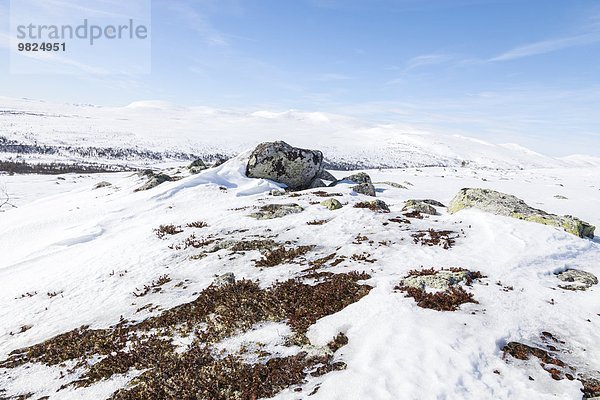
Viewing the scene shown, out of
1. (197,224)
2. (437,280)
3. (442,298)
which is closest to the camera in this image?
(442,298)

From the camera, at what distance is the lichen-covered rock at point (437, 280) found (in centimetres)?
1127

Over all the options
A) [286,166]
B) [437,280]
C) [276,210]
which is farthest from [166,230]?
[437,280]

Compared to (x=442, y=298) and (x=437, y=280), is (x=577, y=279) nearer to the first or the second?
(x=437, y=280)

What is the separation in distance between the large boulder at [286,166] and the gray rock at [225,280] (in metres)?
19.5

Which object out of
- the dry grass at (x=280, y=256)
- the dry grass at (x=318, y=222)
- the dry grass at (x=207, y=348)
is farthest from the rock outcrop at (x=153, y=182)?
the dry grass at (x=207, y=348)

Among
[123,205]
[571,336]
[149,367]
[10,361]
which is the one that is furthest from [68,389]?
[123,205]

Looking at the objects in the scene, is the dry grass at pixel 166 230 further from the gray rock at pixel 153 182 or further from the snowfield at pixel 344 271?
the gray rock at pixel 153 182

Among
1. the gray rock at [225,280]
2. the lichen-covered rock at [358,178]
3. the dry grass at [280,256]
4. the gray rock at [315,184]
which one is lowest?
the gray rock at [225,280]

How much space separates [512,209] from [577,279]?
29.1 feet

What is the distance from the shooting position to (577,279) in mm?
12562

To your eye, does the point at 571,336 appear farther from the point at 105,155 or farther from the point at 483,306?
the point at 105,155

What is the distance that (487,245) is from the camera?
15500 millimetres

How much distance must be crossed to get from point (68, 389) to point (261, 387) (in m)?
5.01

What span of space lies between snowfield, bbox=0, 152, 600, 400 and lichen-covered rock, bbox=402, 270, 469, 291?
60cm
